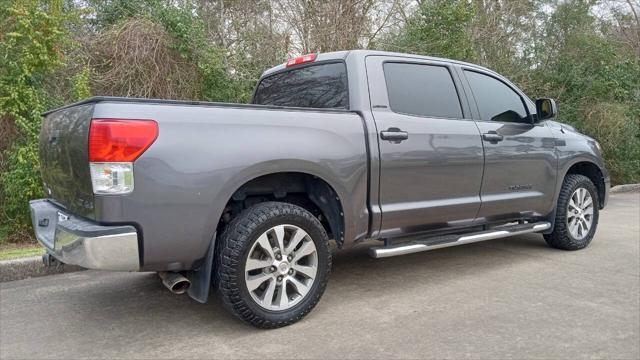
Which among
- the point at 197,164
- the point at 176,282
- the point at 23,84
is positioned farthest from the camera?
the point at 23,84

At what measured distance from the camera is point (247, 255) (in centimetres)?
303

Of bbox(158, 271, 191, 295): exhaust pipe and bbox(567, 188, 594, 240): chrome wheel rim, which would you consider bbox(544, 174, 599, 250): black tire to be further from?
bbox(158, 271, 191, 295): exhaust pipe

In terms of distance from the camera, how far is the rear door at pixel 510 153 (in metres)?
4.39

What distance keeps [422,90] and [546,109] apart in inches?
62.1

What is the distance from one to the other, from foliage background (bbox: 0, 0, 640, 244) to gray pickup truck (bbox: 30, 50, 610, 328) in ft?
9.85

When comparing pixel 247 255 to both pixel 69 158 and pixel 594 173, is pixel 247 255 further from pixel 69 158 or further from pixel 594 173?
pixel 594 173

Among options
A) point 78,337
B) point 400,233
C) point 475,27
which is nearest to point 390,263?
point 400,233

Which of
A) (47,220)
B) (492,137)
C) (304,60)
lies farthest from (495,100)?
(47,220)

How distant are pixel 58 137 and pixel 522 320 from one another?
3215 mm

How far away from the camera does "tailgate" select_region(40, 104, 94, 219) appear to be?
108 inches

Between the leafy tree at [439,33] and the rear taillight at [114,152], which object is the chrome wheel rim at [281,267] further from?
the leafy tree at [439,33]

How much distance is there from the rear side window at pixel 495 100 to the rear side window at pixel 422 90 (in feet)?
1.03

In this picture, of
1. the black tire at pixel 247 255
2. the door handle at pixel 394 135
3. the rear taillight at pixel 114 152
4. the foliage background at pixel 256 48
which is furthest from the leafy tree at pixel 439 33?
the rear taillight at pixel 114 152

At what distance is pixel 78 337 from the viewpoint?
122 inches
